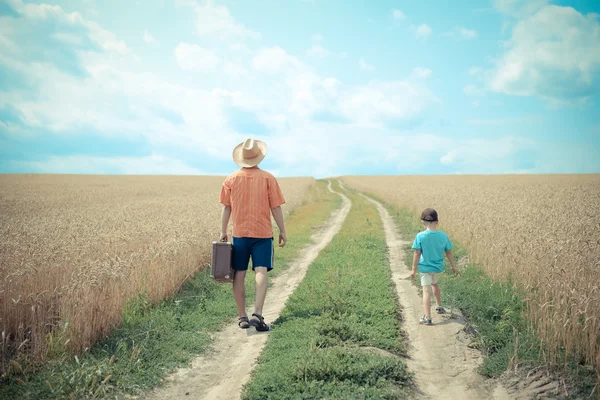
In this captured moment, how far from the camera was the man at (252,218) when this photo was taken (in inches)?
284

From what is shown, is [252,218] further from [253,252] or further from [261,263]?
[261,263]

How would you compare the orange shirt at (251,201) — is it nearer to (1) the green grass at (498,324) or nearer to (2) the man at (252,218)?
(2) the man at (252,218)

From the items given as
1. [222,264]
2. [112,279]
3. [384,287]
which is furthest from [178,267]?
[384,287]

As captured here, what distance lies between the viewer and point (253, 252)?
736 cm

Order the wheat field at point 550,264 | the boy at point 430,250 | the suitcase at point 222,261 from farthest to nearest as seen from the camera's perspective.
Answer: the boy at point 430,250, the suitcase at point 222,261, the wheat field at point 550,264

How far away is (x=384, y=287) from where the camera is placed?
951cm

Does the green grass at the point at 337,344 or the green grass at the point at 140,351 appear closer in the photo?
the green grass at the point at 337,344

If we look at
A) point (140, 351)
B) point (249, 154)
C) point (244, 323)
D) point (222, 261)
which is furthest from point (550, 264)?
point (140, 351)

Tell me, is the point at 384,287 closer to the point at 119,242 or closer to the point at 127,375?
the point at 127,375

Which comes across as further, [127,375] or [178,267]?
[178,267]

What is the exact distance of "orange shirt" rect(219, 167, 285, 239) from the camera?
7.21 metres

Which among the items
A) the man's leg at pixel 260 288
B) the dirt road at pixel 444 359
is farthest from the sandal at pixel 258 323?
the dirt road at pixel 444 359

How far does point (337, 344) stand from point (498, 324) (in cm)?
306

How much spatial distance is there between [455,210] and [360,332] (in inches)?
579
